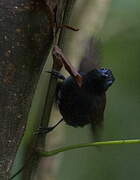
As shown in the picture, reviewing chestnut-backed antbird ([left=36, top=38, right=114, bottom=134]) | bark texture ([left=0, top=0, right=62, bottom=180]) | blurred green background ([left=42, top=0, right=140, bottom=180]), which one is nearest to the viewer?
bark texture ([left=0, top=0, right=62, bottom=180])

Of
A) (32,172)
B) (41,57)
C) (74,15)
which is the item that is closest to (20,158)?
(32,172)

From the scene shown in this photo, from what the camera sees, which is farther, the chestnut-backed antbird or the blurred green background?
the blurred green background

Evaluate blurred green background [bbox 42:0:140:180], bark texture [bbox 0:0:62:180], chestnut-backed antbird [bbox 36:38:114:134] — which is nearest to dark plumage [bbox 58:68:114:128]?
chestnut-backed antbird [bbox 36:38:114:134]

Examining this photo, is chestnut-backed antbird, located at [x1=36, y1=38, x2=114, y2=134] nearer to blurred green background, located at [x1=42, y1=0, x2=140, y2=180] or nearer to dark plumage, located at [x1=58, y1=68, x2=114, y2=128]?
dark plumage, located at [x1=58, y1=68, x2=114, y2=128]

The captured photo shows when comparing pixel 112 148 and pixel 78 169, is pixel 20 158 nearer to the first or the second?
pixel 78 169

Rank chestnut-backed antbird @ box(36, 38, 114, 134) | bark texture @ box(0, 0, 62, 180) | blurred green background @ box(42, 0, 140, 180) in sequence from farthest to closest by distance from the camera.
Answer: blurred green background @ box(42, 0, 140, 180) < chestnut-backed antbird @ box(36, 38, 114, 134) < bark texture @ box(0, 0, 62, 180)

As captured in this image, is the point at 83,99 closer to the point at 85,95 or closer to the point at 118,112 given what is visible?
the point at 85,95

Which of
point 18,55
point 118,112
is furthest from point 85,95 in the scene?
point 18,55
